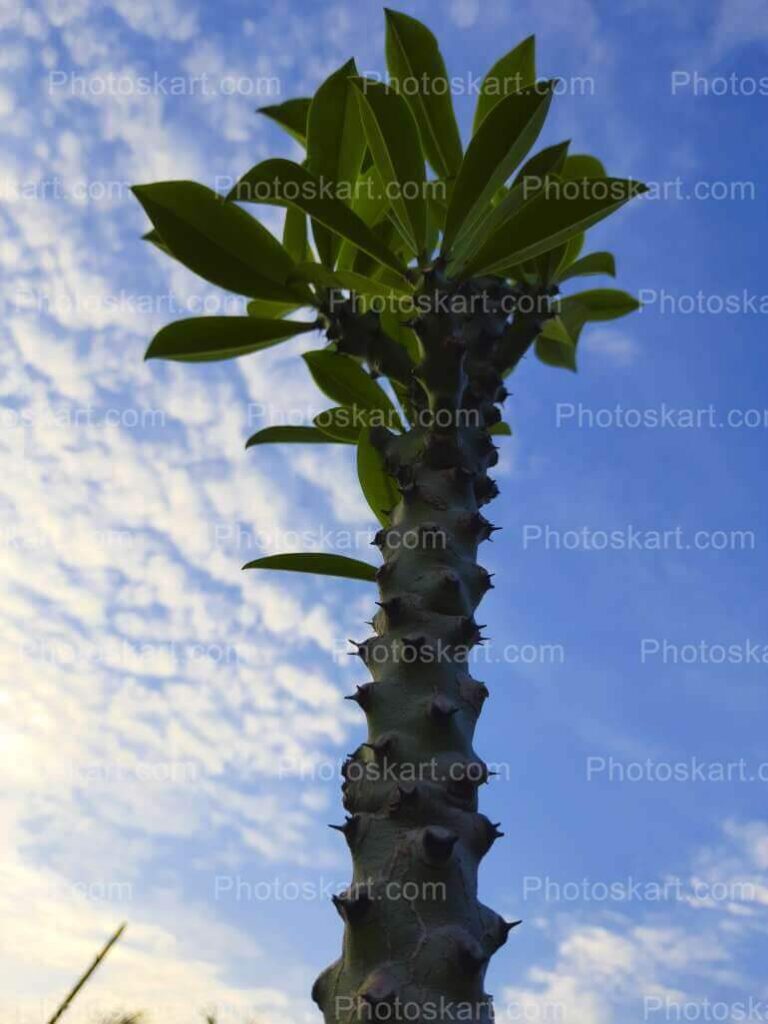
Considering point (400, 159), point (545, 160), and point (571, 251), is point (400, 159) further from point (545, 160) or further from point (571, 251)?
point (571, 251)

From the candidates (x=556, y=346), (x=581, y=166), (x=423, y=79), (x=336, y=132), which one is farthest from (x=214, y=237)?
(x=556, y=346)

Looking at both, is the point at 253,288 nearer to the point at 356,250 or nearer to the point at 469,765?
the point at 356,250

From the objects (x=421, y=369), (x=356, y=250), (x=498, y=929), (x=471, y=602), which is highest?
(x=356, y=250)

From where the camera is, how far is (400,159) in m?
2.45

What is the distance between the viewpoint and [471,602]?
2.01 m

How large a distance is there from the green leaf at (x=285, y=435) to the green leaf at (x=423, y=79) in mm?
1008

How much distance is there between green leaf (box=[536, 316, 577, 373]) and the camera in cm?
350

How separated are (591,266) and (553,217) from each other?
1022mm

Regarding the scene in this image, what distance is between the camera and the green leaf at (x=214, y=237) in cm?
233

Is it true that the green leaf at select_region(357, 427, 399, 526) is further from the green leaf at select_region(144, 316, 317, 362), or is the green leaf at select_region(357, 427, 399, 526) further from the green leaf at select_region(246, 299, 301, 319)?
the green leaf at select_region(246, 299, 301, 319)

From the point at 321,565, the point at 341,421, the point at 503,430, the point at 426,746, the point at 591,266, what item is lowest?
the point at 426,746

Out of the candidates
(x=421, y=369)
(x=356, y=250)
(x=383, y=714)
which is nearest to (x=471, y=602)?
(x=383, y=714)

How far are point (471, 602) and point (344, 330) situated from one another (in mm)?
923

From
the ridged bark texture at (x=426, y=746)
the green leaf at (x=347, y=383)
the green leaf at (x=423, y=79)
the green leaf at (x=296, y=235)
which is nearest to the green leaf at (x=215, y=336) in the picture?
the green leaf at (x=347, y=383)
